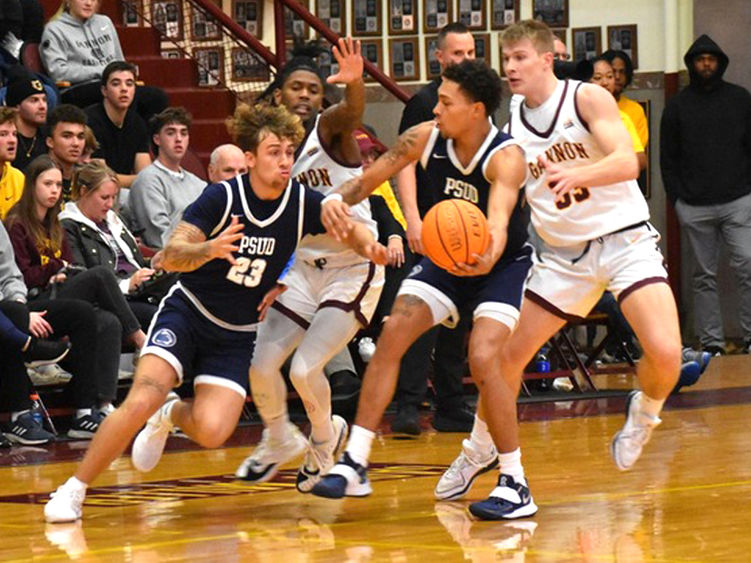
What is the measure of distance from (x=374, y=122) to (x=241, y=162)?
5495 mm

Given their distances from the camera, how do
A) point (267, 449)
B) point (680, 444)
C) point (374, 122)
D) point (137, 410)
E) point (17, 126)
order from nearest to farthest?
point (137, 410)
point (267, 449)
point (680, 444)
point (17, 126)
point (374, 122)

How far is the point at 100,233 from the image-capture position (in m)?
9.30

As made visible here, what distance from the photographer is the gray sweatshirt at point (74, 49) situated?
11.3 metres

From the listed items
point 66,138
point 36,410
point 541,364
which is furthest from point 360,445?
point 541,364

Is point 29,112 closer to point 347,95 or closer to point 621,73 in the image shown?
point 347,95

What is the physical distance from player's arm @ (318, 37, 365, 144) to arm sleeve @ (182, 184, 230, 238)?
2.51 ft

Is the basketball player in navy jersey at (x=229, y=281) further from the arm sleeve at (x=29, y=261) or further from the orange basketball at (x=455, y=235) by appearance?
the arm sleeve at (x=29, y=261)

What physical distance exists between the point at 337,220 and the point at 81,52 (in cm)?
595

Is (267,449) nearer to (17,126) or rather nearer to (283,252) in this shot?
(283,252)

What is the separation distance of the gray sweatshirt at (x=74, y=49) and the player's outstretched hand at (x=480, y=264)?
630cm

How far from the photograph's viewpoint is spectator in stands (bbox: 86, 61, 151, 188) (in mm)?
10789

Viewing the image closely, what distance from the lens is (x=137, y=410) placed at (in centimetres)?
569

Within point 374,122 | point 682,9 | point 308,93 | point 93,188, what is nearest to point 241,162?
point 93,188

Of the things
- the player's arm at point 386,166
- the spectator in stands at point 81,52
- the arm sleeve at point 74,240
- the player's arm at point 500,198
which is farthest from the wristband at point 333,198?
the spectator in stands at point 81,52
